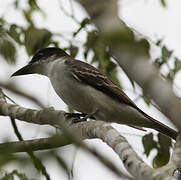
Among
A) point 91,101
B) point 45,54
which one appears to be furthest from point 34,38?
point 45,54

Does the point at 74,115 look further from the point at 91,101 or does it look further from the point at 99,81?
the point at 99,81

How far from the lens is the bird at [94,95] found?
5.54 meters

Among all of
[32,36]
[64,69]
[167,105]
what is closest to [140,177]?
[167,105]

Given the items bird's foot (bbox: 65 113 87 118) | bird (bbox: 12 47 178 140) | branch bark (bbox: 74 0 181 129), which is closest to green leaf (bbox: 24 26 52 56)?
bird (bbox: 12 47 178 140)

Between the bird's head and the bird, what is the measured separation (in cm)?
10

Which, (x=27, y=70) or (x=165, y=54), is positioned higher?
(x=165, y=54)

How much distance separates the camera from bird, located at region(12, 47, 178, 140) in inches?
218

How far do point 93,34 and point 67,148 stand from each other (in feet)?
10.9

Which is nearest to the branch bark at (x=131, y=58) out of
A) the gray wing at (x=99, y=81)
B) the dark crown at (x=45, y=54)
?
the gray wing at (x=99, y=81)

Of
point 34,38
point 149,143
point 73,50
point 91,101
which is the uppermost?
point 34,38

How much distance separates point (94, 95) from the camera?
18.6ft

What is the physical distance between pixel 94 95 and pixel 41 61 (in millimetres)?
1243

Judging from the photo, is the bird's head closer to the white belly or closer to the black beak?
the black beak

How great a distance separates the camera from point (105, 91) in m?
5.88
